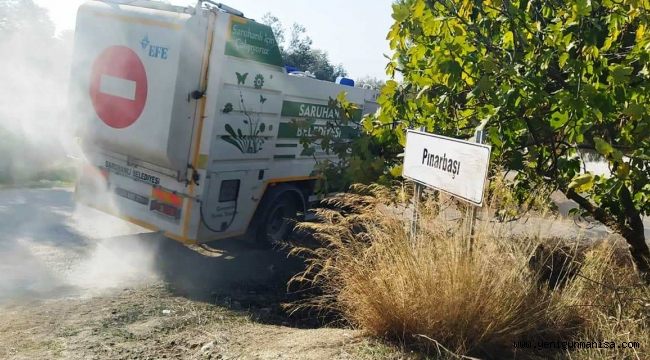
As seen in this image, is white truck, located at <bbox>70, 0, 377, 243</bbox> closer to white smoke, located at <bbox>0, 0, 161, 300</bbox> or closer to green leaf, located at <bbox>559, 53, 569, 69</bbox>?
white smoke, located at <bbox>0, 0, 161, 300</bbox>

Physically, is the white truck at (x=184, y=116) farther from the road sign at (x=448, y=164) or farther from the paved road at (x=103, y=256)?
the road sign at (x=448, y=164)

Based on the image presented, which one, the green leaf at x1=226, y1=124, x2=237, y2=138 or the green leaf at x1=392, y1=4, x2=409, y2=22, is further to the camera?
the green leaf at x1=226, y1=124, x2=237, y2=138

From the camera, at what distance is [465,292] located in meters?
4.10

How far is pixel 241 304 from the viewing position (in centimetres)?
620

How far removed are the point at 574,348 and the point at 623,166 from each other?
132 centimetres

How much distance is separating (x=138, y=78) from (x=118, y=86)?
0.39 metres

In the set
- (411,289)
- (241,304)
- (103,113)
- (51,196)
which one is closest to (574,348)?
(411,289)

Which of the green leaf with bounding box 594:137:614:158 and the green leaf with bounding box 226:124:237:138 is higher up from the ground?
the green leaf with bounding box 594:137:614:158

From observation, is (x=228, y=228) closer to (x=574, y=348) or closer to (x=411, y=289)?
(x=411, y=289)

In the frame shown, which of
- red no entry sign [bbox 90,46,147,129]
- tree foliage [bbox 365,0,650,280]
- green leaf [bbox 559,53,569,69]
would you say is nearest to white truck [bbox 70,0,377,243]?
red no entry sign [bbox 90,46,147,129]

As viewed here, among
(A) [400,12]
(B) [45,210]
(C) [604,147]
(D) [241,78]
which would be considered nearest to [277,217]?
(D) [241,78]

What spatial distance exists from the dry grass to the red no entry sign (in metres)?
3.19

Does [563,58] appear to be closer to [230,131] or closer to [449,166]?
[449,166]

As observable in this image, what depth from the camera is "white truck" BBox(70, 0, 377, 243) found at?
6812 mm
